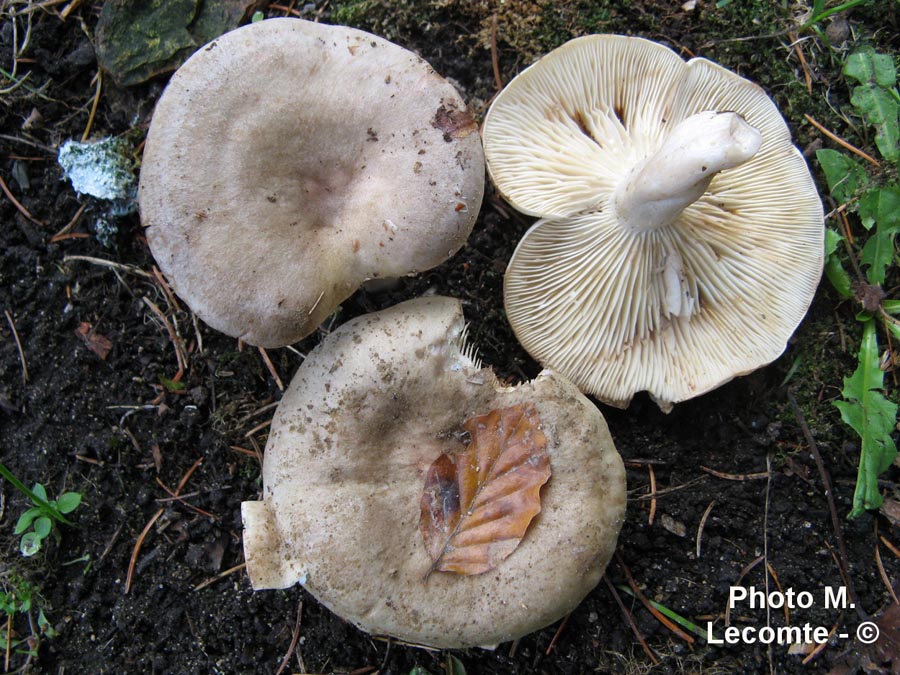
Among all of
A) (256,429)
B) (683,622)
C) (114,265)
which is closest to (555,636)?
(683,622)

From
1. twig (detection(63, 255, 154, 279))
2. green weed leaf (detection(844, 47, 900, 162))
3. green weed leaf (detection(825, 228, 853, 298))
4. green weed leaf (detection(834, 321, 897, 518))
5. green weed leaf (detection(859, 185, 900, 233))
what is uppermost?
green weed leaf (detection(844, 47, 900, 162))

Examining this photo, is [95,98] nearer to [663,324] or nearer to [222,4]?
[222,4]

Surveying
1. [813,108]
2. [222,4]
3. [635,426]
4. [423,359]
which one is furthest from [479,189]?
[813,108]

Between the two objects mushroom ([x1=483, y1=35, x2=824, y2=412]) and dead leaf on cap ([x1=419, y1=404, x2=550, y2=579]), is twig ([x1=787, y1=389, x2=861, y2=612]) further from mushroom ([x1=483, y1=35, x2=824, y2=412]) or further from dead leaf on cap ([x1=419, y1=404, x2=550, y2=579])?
dead leaf on cap ([x1=419, y1=404, x2=550, y2=579])

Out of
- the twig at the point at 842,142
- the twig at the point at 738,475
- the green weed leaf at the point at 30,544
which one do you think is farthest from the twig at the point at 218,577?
the twig at the point at 842,142

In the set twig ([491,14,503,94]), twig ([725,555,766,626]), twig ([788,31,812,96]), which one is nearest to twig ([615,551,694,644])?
twig ([725,555,766,626])

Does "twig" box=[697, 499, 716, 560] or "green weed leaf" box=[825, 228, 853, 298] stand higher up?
"green weed leaf" box=[825, 228, 853, 298]

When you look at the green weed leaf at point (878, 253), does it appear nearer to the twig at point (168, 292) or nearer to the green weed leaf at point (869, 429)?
the green weed leaf at point (869, 429)

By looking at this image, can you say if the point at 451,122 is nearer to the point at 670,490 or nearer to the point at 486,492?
the point at 486,492
